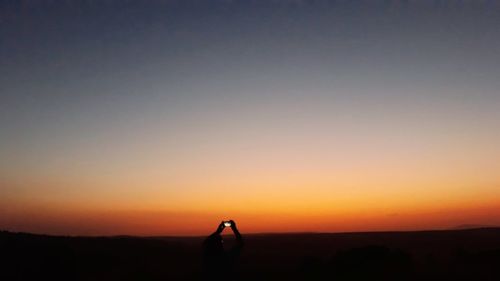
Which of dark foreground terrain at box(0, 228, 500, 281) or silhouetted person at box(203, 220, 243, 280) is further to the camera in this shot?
dark foreground terrain at box(0, 228, 500, 281)

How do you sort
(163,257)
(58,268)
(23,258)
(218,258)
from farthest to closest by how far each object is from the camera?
(163,257)
(23,258)
(58,268)
(218,258)

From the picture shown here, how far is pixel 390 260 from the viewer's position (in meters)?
23.1

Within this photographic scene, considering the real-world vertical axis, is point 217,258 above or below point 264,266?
below

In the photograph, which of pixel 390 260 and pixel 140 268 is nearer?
pixel 390 260

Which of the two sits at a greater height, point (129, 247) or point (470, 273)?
point (129, 247)

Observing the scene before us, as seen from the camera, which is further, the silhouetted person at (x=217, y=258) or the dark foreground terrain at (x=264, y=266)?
the dark foreground terrain at (x=264, y=266)

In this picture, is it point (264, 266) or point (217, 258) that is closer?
point (217, 258)

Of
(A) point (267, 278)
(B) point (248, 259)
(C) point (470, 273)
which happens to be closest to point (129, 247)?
(B) point (248, 259)

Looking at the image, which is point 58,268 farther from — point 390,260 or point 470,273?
point 470,273

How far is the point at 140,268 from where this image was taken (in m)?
25.5

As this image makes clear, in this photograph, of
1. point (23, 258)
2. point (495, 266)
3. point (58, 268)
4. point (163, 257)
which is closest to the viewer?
point (495, 266)

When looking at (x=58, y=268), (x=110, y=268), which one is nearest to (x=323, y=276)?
(x=110, y=268)

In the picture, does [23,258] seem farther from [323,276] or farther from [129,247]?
[323,276]

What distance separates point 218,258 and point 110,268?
13.3 meters
